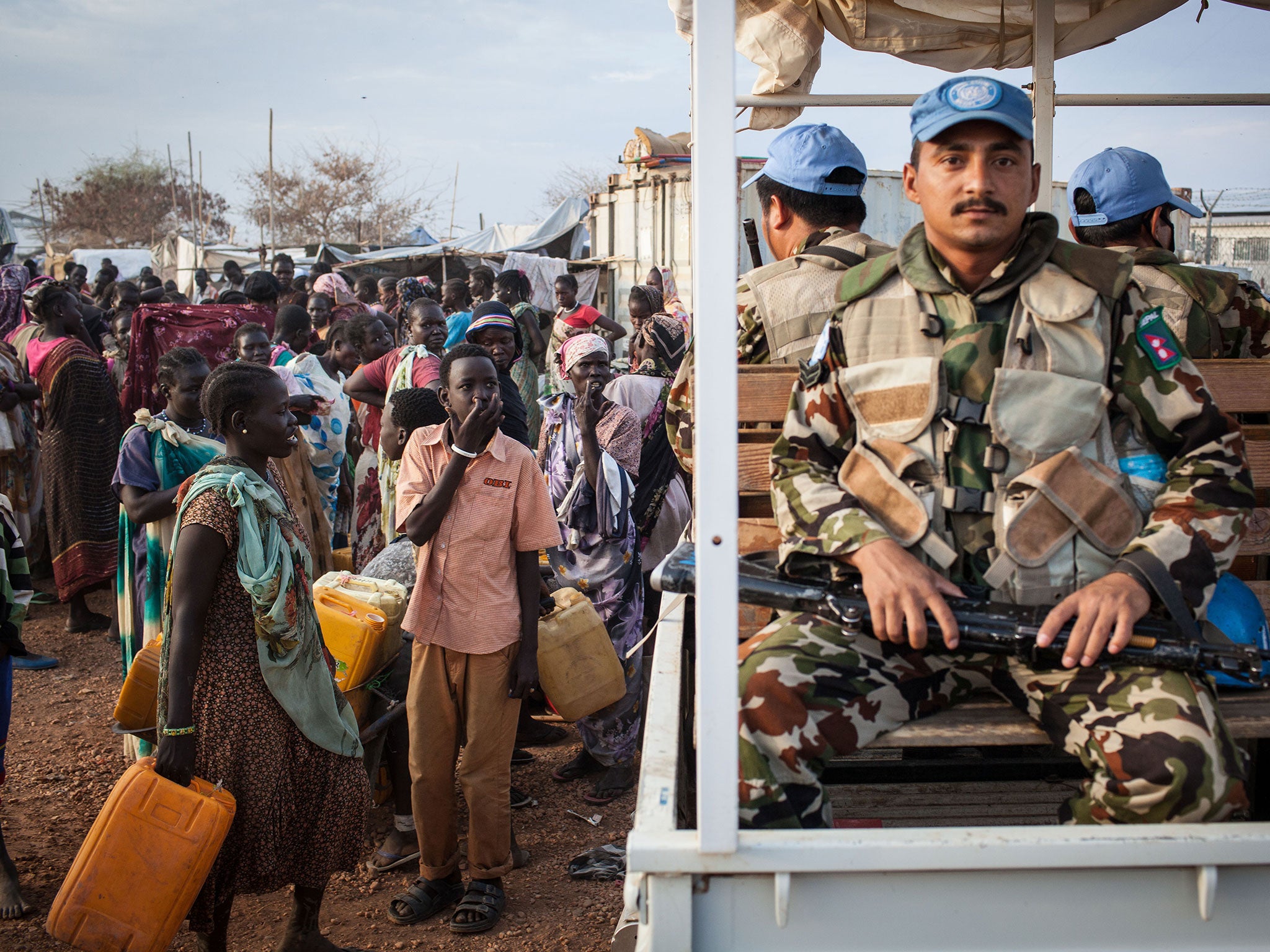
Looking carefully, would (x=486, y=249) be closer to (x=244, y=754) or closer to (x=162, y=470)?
(x=162, y=470)

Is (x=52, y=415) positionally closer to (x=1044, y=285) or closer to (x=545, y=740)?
(x=545, y=740)

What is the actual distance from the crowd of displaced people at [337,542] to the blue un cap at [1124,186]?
2169 millimetres

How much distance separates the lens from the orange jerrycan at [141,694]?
331 cm

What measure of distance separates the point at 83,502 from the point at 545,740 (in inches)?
149

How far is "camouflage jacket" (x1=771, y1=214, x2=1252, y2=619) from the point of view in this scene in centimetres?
197

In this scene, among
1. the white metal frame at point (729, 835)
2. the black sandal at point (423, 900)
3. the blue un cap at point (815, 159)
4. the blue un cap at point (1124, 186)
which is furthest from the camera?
the black sandal at point (423, 900)

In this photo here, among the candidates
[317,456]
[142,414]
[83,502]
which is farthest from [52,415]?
[142,414]

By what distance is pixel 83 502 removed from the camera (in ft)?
22.5

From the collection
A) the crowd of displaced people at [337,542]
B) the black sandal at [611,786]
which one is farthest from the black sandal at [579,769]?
the black sandal at [611,786]

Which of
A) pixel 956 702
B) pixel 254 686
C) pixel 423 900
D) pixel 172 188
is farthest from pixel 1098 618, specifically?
pixel 172 188

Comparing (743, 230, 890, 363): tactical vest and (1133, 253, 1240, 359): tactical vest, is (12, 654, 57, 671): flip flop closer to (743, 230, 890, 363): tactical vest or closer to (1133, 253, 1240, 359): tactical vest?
(743, 230, 890, 363): tactical vest

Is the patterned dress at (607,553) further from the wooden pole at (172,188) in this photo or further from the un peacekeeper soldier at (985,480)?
the wooden pole at (172,188)

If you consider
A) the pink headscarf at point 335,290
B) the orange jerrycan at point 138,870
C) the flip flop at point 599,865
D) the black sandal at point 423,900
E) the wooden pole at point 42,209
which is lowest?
Result: the flip flop at point 599,865

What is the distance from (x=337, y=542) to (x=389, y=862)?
2947mm
